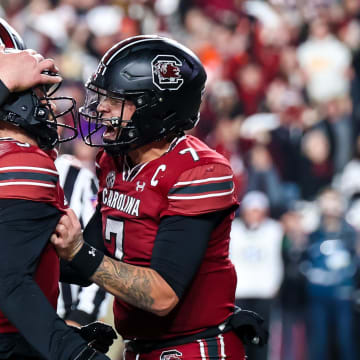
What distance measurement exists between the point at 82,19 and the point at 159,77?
17.8 ft

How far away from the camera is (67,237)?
2.09m

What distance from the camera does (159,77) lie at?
2.45 meters

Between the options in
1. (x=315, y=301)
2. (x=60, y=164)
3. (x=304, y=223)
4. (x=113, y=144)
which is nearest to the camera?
(x=113, y=144)

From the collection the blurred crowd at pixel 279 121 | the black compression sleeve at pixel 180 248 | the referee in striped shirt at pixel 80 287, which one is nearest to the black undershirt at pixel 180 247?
the black compression sleeve at pixel 180 248

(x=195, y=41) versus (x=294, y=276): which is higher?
(x=195, y=41)

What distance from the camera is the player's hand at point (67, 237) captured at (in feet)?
6.84

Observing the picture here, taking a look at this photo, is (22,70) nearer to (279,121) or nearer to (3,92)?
(3,92)

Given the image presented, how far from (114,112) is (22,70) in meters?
0.37

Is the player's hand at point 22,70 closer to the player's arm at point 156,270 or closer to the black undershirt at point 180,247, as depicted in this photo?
the player's arm at point 156,270

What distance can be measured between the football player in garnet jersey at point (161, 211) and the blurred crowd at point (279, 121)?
3.40 meters

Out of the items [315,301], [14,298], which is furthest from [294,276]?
[14,298]

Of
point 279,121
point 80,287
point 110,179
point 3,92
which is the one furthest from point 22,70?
point 279,121

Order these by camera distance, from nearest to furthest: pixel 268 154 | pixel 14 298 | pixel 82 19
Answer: pixel 14 298
pixel 268 154
pixel 82 19

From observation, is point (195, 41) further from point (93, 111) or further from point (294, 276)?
point (93, 111)
